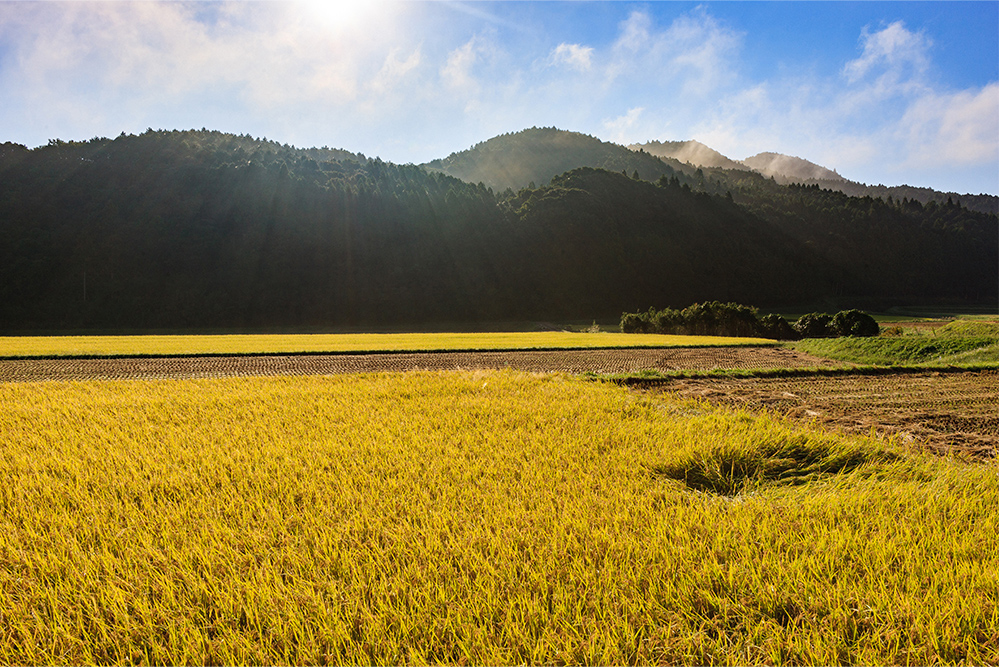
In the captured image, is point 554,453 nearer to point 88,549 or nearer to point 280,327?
point 88,549

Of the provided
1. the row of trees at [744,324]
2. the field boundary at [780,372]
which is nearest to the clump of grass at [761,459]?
the field boundary at [780,372]

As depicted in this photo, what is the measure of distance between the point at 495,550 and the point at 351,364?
15.3 m

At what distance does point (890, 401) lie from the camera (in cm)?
956

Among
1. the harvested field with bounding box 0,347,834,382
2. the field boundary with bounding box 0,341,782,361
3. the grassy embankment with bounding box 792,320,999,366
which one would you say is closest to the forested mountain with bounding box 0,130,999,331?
the field boundary with bounding box 0,341,782,361

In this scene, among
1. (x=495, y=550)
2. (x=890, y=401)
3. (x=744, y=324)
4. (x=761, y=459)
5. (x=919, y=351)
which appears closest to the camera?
(x=495, y=550)

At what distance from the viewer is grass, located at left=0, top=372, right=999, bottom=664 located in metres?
2.17

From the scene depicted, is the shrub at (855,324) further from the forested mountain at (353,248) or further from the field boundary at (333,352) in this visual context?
the forested mountain at (353,248)

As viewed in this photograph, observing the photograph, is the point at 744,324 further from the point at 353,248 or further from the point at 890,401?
the point at 353,248

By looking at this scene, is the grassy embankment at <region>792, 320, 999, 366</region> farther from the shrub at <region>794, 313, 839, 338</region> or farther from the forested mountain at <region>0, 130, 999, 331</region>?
the forested mountain at <region>0, 130, 999, 331</region>

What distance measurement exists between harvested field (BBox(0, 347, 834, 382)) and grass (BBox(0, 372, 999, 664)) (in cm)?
972

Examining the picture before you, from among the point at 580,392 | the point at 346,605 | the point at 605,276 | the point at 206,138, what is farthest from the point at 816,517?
the point at 206,138

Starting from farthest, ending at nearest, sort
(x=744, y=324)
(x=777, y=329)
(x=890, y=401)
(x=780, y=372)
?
(x=744, y=324) → (x=777, y=329) → (x=780, y=372) → (x=890, y=401)

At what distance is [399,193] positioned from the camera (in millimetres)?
106438

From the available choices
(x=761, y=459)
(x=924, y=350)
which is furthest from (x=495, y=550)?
(x=924, y=350)
